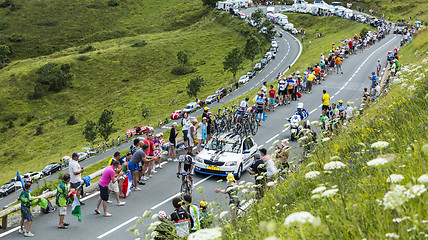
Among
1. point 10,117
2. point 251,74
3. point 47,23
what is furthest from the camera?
point 47,23

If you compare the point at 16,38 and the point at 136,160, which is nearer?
the point at 136,160

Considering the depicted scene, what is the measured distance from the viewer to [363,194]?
536 centimetres

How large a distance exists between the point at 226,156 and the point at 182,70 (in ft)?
267

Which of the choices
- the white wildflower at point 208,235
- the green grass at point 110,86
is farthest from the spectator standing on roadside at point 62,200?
the green grass at point 110,86

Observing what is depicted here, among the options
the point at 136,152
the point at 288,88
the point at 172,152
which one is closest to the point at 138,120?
the point at 288,88

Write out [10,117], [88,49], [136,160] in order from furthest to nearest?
[88,49], [10,117], [136,160]

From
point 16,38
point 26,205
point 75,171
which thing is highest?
point 75,171

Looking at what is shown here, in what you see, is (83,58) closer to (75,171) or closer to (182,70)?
(182,70)

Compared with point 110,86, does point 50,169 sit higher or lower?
lower

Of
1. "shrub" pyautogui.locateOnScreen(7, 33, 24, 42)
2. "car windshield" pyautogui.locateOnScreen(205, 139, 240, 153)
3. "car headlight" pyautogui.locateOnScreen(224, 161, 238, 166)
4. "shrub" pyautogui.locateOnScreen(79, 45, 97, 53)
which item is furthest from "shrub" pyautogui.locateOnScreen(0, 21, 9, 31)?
"car headlight" pyautogui.locateOnScreen(224, 161, 238, 166)

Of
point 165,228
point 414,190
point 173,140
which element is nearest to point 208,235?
point 414,190

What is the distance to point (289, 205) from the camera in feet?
25.1

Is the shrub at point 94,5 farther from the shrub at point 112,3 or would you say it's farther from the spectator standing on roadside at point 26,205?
the spectator standing on roadside at point 26,205

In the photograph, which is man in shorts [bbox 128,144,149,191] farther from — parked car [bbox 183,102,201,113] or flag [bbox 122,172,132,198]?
parked car [bbox 183,102,201,113]
